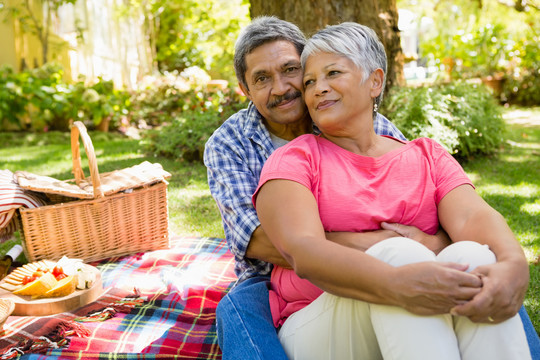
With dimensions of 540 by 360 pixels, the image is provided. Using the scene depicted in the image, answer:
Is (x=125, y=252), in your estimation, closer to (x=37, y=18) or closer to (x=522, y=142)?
(x=522, y=142)

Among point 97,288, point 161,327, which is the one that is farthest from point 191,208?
point 161,327

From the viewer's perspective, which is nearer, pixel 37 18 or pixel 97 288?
pixel 97 288

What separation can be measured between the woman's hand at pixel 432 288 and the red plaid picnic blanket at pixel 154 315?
1.09m

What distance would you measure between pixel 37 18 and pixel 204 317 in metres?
8.83

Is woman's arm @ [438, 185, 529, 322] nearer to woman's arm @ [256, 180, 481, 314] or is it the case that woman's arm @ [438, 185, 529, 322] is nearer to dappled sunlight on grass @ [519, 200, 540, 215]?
woman's arm @ [256, 180, 481, 314]

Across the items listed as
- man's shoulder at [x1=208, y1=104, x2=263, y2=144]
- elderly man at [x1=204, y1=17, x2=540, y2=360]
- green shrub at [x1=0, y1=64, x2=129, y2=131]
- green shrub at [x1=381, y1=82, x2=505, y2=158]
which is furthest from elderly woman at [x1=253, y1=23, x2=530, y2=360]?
green shrub at [x1=0, y1=64, x2=129, y2=131]

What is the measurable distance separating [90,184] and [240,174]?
1.69m

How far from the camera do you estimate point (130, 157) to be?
22.1ft

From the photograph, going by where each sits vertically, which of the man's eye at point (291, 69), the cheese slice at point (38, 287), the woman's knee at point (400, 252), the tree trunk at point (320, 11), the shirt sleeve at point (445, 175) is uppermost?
the tree trunk at point (320, 11)

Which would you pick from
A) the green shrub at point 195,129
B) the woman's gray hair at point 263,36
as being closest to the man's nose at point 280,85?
the woman's gray hair at point 263,36

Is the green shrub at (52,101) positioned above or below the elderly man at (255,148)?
below

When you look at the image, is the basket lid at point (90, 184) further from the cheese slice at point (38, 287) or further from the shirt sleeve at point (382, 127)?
the shirt sleeve at point (382, 127)

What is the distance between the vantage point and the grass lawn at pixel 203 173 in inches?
156

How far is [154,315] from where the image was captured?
8.64 feet
